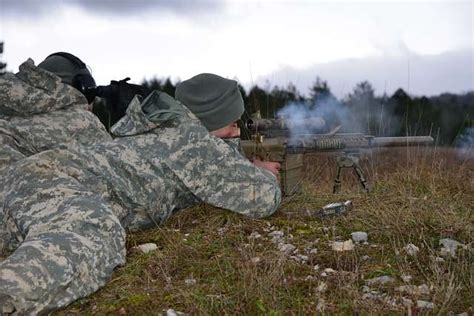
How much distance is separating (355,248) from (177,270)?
1.05 meters

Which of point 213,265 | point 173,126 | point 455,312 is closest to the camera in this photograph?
point 455,312

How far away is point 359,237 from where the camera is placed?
4062 millimetres

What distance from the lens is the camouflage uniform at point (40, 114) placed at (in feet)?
17.6

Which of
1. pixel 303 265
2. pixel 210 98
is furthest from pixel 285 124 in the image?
pixel 303 265

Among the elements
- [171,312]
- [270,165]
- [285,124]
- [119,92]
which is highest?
[119,92]

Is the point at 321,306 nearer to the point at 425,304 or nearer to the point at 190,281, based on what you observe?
the point at 425,304

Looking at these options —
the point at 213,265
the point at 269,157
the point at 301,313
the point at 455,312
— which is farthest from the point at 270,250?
the point at 269,157

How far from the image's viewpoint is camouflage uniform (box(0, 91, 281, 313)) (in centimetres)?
327

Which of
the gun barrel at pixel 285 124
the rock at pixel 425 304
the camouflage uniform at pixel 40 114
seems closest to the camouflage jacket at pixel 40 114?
the camouflage uniform at pixel 40 114

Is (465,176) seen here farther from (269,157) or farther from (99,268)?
(99,268)

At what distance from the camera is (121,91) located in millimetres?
5816

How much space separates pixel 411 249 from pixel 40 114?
3343mm

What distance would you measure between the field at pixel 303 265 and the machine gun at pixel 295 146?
0.52 m

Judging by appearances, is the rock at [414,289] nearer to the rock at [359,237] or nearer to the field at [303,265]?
the field at [303,265]
